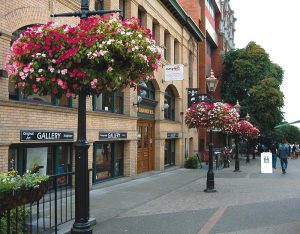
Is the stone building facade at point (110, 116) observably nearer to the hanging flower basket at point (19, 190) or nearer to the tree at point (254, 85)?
the hanging flower basket at point (19, 190)

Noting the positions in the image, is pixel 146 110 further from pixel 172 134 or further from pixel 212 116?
pixel 212 116

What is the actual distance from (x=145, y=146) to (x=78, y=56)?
15729 mm

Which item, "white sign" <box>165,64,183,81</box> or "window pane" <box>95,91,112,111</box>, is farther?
"white sign" <box>165,64,183,81</box>

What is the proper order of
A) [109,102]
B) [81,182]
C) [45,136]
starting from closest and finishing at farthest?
1. [81,182]
2. [45,136]
3. [109,102]

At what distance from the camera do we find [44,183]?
6.08 m

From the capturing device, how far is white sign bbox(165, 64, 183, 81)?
64.2ft

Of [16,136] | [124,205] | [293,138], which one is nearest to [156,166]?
[124,205]

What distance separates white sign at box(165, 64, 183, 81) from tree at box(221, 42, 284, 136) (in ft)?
63.8

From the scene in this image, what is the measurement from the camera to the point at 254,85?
38.8m

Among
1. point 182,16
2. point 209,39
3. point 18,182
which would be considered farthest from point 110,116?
point 209,39

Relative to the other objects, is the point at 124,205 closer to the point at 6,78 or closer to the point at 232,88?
the point at 6,78

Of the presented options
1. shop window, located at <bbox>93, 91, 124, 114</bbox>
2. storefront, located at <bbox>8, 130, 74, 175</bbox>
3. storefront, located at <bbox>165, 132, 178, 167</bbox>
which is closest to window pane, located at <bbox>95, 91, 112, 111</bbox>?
shop window, located at <bbox>93, 91, 124, 114</bbox>

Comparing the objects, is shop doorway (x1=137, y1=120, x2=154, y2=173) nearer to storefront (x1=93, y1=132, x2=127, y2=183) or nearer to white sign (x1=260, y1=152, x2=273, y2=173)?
storefront (x1=93, y1=132, x2=127, y2=183)

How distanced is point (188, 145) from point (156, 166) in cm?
691
